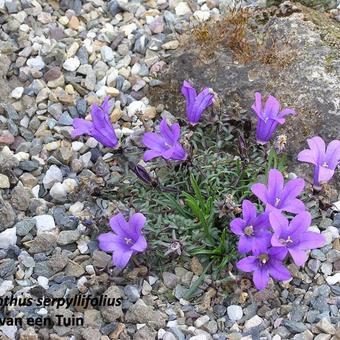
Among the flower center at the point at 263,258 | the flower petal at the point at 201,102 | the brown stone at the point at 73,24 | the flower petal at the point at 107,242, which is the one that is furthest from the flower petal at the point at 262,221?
the brown stone at the point at 73,24

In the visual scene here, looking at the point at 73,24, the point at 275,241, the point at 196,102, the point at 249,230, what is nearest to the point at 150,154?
the point at 196,102

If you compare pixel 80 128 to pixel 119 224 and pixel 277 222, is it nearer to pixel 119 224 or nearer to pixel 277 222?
pixel 119 224

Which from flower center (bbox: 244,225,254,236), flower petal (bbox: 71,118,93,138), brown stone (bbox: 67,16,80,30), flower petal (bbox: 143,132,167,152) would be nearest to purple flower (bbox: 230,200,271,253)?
flower center (bbox: 244,225,254,236)

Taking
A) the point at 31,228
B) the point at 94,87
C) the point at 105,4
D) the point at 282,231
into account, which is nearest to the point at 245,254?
the point at 282,231

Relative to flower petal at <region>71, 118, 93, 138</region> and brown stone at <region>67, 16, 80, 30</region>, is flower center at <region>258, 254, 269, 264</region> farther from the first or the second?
brown stone at <region>67, 16, 80, 30</region>

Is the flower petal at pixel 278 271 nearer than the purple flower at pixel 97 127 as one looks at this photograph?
Yes

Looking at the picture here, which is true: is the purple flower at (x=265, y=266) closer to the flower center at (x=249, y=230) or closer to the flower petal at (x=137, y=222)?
the flower center at (x=249, y=230)

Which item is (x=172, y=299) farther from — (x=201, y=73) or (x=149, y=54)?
(x=149, y=54)
